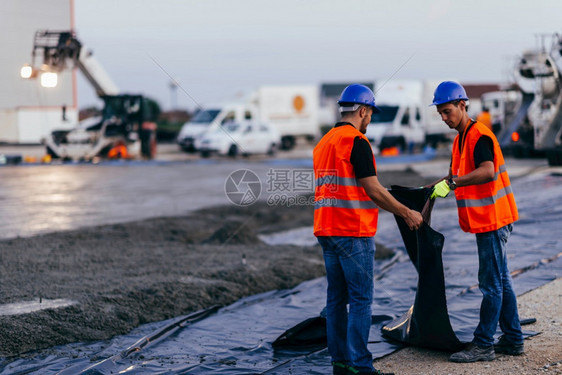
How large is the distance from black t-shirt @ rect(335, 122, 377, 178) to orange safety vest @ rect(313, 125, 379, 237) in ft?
0.11

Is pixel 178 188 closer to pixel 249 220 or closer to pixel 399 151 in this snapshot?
pixel 249 220

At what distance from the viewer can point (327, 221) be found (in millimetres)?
4566

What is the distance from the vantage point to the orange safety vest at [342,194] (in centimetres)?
448

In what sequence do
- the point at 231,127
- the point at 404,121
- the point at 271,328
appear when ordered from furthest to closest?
the point at 231,127 → the point at 404,121 → the point at 271,328

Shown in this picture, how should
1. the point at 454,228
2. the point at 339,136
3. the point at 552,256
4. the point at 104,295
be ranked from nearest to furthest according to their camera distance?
the point at 339,136 < the point at 104,295 < the point at 552,256 < the point at 454,228

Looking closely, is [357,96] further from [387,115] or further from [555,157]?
[387,115]

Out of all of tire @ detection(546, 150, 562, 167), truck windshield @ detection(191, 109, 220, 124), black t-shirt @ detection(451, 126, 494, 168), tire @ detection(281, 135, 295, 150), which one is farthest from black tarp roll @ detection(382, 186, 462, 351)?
tire @ detection(281, 135, 295, 150)

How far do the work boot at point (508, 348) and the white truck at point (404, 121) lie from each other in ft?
75.8

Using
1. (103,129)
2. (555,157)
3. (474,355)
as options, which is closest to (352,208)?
(474,355)

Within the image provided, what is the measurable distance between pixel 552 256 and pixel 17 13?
2804 cm

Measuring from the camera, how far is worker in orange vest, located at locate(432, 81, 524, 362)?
4.80 metres

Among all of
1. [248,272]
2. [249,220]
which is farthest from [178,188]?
[248,272]

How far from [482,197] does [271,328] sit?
238 cm

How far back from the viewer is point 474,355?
4.86 meters
